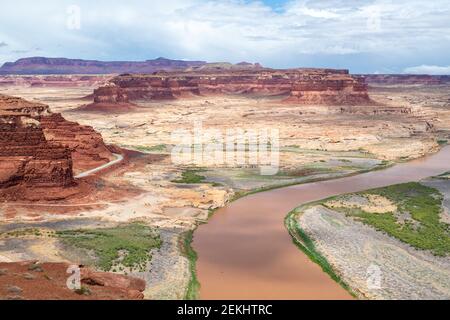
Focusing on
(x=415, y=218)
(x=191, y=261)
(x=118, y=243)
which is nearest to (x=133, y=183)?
(x=118, y=243)

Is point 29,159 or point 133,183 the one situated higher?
point 29,159

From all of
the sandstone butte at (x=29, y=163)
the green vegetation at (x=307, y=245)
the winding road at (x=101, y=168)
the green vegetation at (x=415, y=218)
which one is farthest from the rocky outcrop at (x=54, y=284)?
the winding road at (x=101, y=168)

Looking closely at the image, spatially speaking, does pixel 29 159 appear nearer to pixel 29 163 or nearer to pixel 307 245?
pixel 29 163

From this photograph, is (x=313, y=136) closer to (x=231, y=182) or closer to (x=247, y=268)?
(x=231, y=182)

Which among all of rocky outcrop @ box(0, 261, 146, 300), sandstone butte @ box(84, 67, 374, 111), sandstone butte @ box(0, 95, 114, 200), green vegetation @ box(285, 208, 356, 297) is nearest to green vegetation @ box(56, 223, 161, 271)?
rocky outcrop @ box(0, 261, 146, 300)
